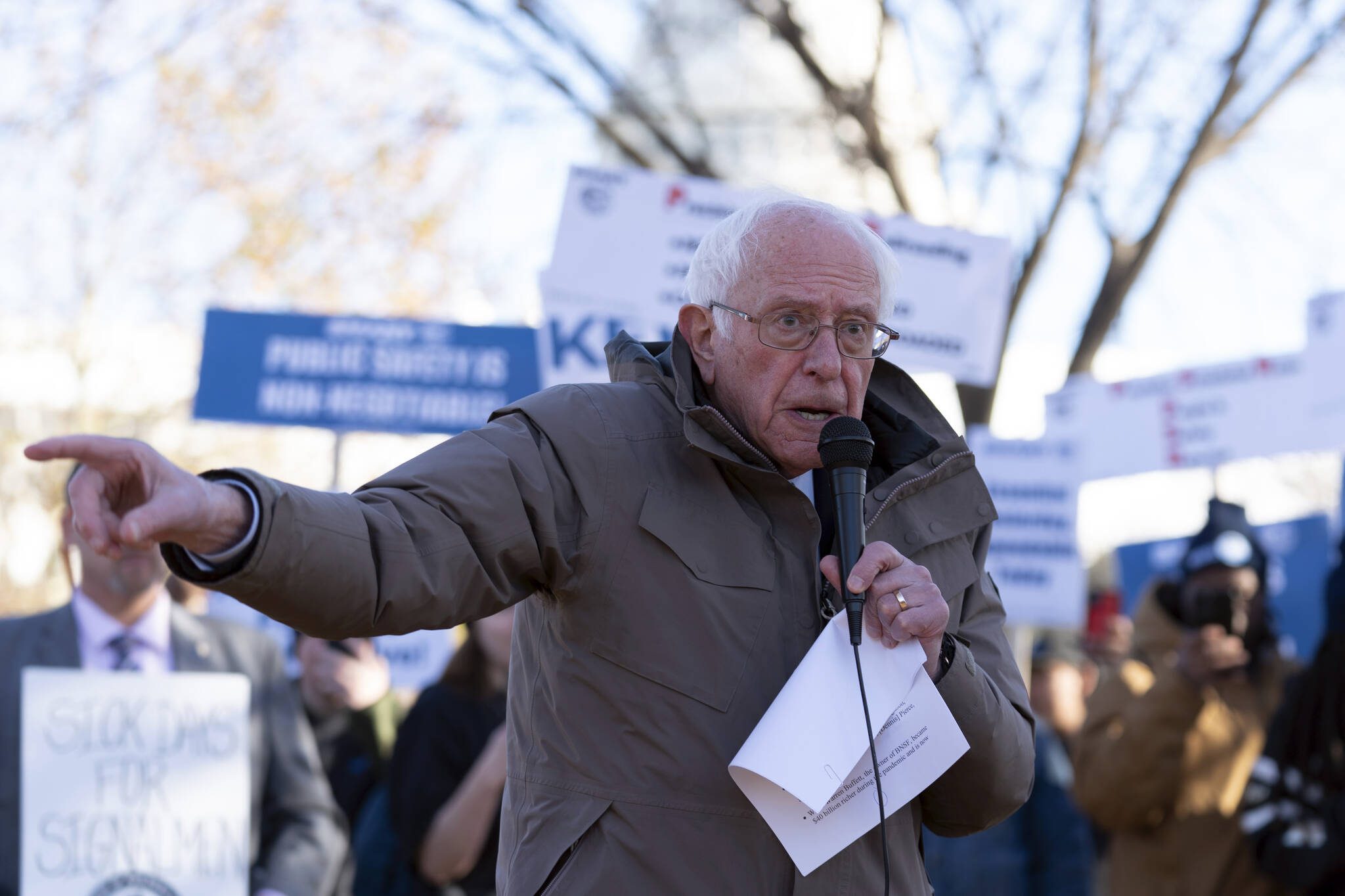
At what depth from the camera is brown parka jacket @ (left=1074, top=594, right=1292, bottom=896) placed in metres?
5.80

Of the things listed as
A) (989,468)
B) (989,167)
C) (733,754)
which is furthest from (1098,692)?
(989,167)

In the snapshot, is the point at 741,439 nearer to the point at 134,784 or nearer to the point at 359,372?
the point at 134,784

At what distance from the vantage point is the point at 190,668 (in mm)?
4395

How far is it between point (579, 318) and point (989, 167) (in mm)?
7090

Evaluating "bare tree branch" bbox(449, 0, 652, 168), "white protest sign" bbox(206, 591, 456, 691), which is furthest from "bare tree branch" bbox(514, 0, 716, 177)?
"white protest sign" bbox(206, 591, 456, 691)

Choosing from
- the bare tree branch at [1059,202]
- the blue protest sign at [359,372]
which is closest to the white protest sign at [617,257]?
the blue protest sign at [359,372]

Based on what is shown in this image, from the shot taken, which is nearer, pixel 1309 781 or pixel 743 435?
pixel 743 435

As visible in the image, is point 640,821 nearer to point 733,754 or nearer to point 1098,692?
point 733,754

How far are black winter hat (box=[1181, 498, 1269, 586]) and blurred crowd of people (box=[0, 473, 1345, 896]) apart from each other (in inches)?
0.4

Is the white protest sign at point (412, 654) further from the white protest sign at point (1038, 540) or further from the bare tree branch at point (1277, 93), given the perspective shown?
the bare tree branch at point (1277, 93)

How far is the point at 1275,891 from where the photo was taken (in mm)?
5652

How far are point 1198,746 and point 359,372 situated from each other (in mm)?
4420

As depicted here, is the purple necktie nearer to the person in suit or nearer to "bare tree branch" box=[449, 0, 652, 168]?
the person in suit

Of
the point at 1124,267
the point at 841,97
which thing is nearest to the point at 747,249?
the point at 841,97
